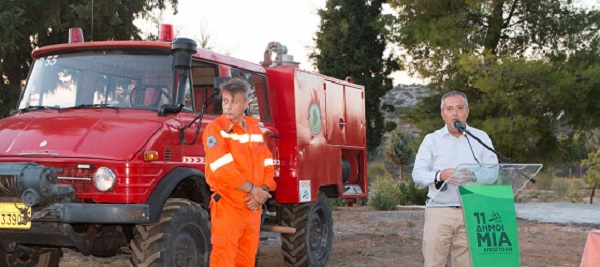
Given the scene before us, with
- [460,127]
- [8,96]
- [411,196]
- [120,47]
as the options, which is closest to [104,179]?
[120,47]

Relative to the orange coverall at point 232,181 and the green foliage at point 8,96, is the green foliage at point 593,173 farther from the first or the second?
the orange coverall at point 232,181

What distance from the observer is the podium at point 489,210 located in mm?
4871

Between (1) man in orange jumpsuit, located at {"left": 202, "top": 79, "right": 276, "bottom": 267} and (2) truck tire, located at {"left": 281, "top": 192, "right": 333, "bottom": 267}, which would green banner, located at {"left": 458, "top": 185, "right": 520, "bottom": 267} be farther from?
(2) truck tire, located at {"left": 281, "top": 192, "right": 333, "bottom": 267}

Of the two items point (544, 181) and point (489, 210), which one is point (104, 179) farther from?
point (544, 181)

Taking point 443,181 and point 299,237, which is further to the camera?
point 299,237

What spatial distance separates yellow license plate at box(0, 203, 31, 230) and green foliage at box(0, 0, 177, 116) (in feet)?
37.9

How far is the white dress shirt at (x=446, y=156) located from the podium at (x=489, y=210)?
36 centimetres

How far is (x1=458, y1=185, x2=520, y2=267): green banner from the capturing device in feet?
16.0

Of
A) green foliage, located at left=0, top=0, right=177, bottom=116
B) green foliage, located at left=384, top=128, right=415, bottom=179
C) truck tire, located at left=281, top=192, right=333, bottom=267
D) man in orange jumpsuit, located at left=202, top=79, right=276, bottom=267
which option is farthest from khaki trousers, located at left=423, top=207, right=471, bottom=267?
green foliage, located at left=384, top=128, right=415, bottom=179

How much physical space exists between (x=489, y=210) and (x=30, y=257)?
487 cm

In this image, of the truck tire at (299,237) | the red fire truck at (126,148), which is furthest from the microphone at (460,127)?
the truck tire at (299,237)

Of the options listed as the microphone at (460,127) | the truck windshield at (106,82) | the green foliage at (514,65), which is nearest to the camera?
the microphone at (460,127)

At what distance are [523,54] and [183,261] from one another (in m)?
21.9

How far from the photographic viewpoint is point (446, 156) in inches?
220
